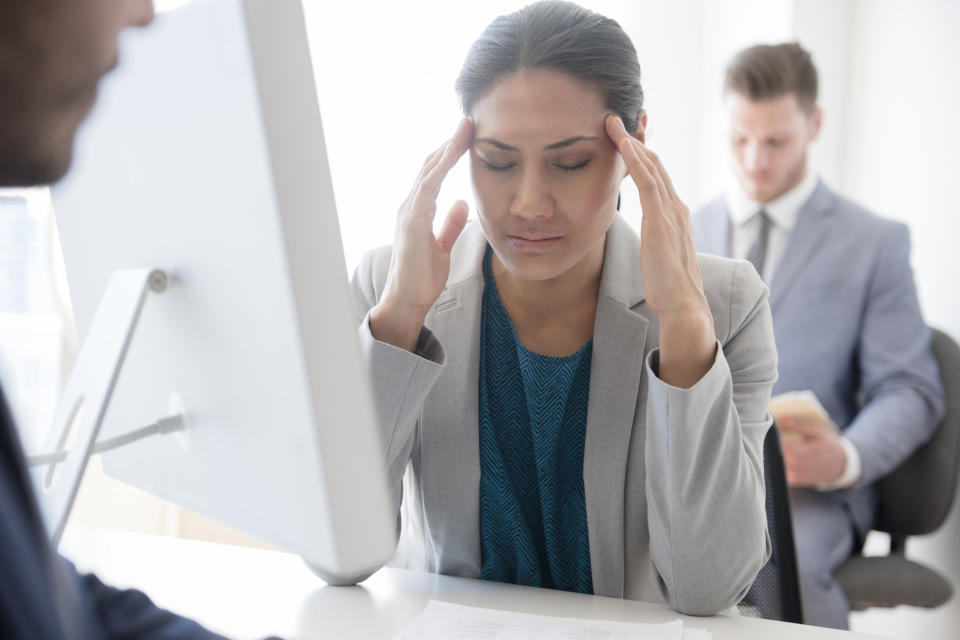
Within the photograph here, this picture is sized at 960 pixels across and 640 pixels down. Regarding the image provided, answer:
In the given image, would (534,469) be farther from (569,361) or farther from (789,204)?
(789,204)

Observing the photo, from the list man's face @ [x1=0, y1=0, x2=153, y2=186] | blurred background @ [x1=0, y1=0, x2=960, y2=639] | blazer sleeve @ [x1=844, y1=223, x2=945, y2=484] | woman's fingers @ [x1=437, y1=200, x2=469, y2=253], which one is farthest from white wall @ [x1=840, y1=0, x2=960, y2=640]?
man's face @ [x1=0, y1=0, x2=153, y2=186]

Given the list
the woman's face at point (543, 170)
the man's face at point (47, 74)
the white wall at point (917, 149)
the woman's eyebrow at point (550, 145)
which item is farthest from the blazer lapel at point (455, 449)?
the white wall at point (917, 149)

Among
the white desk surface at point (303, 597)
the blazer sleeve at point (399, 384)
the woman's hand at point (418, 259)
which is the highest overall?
the woman's hand at point (418, 259)

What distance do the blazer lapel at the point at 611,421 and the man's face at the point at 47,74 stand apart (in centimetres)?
91

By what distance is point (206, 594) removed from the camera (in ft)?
3.79

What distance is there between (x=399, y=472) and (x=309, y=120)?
0.84 m

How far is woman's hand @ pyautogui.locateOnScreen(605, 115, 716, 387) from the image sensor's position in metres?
1.16

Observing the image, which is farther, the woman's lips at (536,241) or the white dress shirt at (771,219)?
the white dress shirt at (771,219)

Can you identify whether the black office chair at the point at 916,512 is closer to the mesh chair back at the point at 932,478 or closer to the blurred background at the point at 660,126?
the mesh chair back at the point at 932,478

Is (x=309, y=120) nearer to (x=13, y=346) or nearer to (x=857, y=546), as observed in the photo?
(x=857, y=546)

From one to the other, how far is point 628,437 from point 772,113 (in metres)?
1.46

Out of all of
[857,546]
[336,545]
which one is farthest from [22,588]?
[857,546]

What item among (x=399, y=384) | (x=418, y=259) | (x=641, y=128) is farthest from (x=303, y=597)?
(x=641, y=128)

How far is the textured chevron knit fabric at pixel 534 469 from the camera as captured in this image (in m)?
1.31
